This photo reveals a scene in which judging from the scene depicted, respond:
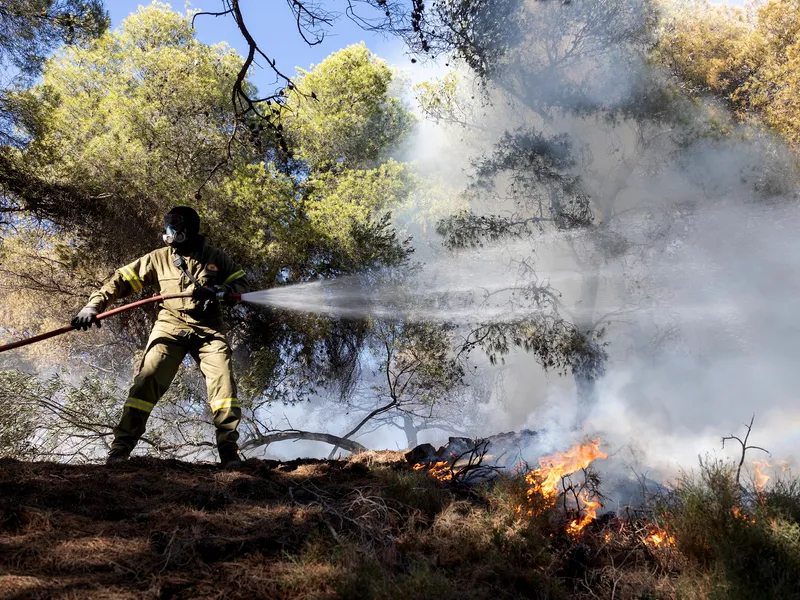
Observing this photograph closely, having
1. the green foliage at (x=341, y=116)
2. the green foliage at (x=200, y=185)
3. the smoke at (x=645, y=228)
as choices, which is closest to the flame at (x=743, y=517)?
the green foliage at (x=200, y=185)

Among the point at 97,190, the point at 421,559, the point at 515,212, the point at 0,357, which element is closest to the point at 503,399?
the point at 515,212

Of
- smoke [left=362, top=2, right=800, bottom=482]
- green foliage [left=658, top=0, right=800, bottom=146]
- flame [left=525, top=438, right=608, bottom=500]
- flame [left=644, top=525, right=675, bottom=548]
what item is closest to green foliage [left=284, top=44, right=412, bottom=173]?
smoke [left=362, top=2, right=800, bottom=482]

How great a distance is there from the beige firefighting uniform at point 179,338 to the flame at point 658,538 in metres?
3.14

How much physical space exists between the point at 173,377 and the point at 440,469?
252 centimetres

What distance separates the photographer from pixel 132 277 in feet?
16.0

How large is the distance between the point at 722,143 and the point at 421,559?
1229 cm

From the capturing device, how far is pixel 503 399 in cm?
1733

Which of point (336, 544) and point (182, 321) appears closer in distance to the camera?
point (336, 544)

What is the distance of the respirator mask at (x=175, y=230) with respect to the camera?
4793mm

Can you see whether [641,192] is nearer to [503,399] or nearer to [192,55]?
[503,399]

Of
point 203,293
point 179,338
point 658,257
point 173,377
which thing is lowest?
point 173,377

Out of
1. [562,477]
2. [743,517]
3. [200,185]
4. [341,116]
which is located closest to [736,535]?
[743,517]

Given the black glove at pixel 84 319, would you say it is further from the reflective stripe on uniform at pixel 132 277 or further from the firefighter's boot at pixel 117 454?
the firefighter's boot at pixel 117 454

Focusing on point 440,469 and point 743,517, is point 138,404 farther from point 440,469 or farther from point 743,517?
point 743,517
